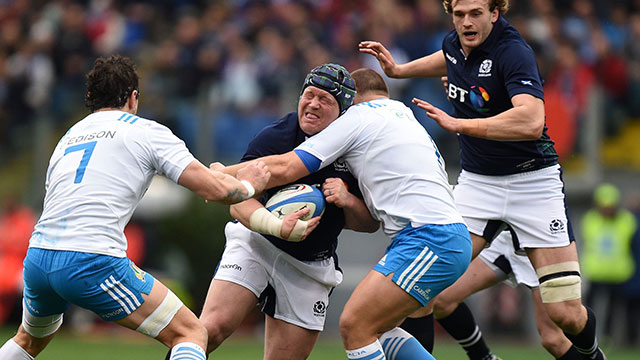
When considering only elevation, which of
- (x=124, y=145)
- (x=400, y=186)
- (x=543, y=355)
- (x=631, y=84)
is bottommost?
(x=543, y=355)

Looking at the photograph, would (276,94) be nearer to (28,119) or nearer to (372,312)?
(28,119)

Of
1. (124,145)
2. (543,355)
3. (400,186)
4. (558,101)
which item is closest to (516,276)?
(400,186)

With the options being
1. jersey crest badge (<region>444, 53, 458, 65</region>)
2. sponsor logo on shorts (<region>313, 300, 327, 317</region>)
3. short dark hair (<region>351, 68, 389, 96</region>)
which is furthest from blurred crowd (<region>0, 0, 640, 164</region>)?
sponsor logo on shorts (<region>313, 300, 327, 317</region>)

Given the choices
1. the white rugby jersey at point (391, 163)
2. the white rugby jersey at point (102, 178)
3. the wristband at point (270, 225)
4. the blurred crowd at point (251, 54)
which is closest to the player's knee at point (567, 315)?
the white rugby jersey at point (391, 163)

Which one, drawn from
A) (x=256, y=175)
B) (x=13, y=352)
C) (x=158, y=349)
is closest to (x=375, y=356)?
(x=256, y=175)

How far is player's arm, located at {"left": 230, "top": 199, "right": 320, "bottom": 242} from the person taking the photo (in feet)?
20.4

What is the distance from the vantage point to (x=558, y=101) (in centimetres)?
1455

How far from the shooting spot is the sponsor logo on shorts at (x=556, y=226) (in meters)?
7.14

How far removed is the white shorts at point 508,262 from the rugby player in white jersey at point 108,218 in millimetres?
2631

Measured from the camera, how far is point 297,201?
21.0 feet

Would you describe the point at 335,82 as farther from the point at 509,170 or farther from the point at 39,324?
the point at 39,324

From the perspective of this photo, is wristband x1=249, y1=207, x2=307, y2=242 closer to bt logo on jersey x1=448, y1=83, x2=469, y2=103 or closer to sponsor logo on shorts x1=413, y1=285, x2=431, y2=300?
sponsor logo on shorts x1=413, y1=285, x2=431, y2=300

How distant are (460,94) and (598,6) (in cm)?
1020

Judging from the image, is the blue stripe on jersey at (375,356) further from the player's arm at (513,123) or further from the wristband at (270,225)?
the player's arm at (513,123)
